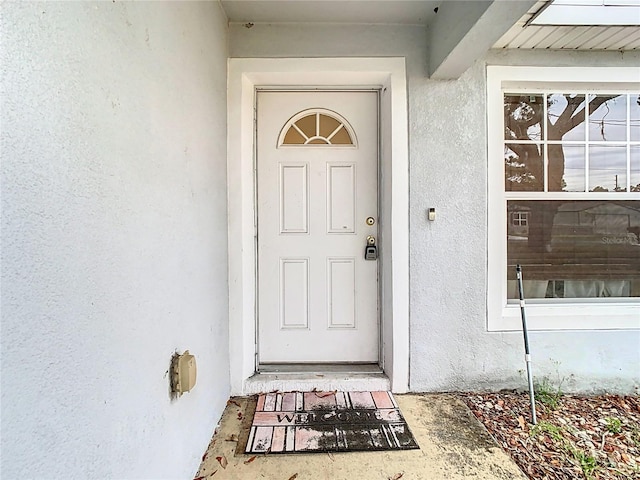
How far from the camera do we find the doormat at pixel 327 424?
200 centimetres

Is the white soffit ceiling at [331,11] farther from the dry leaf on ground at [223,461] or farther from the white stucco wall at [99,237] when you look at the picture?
the dry leaf on ground at [223,461]

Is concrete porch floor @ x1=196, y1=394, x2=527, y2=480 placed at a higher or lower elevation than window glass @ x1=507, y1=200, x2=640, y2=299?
lower

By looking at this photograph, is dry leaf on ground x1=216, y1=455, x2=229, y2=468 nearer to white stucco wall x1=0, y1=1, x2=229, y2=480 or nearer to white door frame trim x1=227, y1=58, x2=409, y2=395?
white stucco wall x1=0, y1=1, x2=229, y2=480

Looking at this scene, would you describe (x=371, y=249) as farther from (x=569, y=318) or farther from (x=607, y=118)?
(x=607, y=118)

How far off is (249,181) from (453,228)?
1549mm

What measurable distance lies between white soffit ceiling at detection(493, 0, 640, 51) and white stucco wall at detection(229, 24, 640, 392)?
62 millimetres

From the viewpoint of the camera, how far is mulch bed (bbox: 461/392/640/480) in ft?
6.10

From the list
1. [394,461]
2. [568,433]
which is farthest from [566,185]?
[394,461]

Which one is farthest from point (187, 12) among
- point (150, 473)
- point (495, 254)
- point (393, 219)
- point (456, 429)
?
point (456, 429)

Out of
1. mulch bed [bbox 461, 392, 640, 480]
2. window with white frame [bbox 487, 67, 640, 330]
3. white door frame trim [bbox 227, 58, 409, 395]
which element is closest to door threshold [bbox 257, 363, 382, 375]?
white door frame trim [bbox 227, 58, 409, 395]

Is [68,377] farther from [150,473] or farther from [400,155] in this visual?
[400,155]

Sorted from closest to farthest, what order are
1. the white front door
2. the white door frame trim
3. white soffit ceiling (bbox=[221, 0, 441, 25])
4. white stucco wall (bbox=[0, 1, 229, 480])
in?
white stucco wall (bbox=[0, 1, 229, 480]) < white soffit ceiling (bbox=[221, 0, 441, 25]) < the white door frame trim < the white front door

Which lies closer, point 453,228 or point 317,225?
point 453,228

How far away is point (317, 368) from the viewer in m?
2.76
